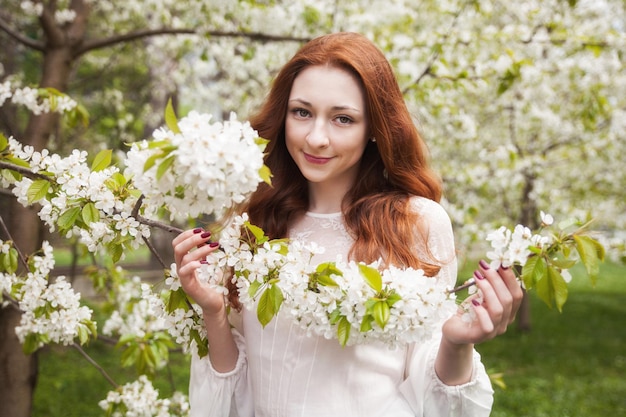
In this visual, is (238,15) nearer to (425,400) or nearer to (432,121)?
(432,121)

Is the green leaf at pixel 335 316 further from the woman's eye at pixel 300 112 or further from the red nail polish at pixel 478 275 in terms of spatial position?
the woman's eye at pixel 300 112

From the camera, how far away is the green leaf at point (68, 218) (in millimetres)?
1476

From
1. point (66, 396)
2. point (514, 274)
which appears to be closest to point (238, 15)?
point (514, 274)

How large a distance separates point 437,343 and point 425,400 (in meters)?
0.16

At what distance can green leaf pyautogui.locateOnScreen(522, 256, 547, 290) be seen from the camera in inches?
49.7

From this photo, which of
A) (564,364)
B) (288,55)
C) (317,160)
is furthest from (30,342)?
(564,364)

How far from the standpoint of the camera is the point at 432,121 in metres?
4.99

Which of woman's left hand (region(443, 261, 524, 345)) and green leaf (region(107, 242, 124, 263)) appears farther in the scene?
green leaf (region(107, 242, 124, 263))

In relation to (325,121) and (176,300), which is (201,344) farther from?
(325,121)

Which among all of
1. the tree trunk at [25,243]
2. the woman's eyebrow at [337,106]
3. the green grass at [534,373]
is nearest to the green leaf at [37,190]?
the woman's eyebrow at [337,106]

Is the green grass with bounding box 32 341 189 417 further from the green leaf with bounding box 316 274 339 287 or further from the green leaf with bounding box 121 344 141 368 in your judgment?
the green leaf with bounding box 316 274 339 287

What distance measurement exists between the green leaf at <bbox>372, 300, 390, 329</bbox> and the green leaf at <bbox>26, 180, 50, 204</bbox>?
90 centimetres

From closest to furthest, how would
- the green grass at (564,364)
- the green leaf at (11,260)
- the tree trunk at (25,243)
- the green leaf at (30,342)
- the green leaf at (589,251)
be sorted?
the green leaf at (589,251), the green leaf at (11,260), the green leaf at (30,342), the tree trunk at (25,243), the green grass at (564,364)

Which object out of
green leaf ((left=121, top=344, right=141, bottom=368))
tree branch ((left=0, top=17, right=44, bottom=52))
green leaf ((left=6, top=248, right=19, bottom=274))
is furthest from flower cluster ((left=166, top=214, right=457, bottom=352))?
tree branch ((left=0, top=17, right=44, bottom=52))
